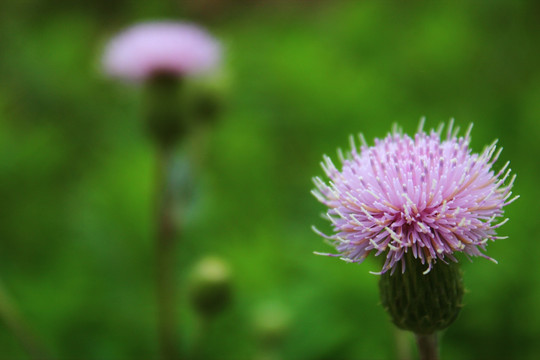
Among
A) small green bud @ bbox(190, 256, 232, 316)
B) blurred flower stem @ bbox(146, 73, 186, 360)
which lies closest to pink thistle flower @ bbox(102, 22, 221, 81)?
blurred flower stem @ bbox(146, 73, 186, 360)

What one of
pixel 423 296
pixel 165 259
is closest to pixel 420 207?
pixel 423 296

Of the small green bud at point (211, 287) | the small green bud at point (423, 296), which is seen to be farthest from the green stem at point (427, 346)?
the small green bud at point (211, 287)

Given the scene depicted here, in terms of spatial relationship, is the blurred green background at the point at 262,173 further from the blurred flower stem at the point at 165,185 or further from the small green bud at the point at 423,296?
the small green bud at the point at 423,296

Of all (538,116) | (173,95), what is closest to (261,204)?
(173,95)

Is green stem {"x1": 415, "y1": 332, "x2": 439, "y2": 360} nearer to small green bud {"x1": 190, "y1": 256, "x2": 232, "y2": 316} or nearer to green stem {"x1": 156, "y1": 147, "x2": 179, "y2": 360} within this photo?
small green bud {"x1": 190, "y1": 256, "x2": 232, "y2": 316}

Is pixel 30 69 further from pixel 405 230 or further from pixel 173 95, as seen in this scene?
pixel 405 230

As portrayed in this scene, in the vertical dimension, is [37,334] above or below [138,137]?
below

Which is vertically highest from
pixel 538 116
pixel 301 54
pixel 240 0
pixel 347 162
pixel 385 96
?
pixel 240 0
